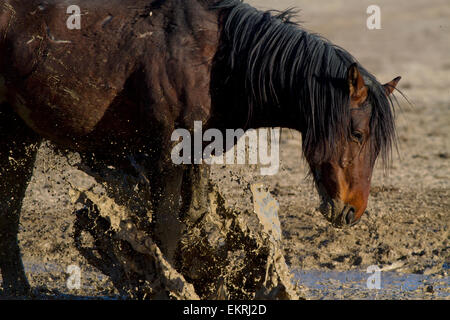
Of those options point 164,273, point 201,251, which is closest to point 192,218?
point 201,251

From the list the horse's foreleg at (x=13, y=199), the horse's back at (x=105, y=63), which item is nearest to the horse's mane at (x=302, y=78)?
the horse's back at (x=105, y=63)

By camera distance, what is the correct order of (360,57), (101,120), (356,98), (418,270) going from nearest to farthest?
(356,98)
(101,120)
(418,270)
(360,57)

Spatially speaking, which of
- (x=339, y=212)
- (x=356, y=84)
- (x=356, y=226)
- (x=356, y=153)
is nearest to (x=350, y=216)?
(x=339, y=212)

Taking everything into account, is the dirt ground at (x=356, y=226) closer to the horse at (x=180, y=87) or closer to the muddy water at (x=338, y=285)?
the muddy water at (x=338, y=285)

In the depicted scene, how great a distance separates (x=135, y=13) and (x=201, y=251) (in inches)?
60.0

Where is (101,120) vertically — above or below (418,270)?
above

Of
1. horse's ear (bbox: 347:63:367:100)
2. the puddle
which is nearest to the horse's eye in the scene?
horse's ear (bbox: 347:63:367:100)

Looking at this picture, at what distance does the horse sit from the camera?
443 centimetres

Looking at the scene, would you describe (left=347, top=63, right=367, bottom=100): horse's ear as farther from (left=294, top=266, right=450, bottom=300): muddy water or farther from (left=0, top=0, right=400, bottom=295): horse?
(left=294, top=266, right=450, bottom=300): muddy water

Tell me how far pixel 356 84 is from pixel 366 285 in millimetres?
1680

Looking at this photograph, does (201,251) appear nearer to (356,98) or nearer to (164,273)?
(164,273)

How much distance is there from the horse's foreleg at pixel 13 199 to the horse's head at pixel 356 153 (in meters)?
2.00

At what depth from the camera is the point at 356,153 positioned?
174 inches
